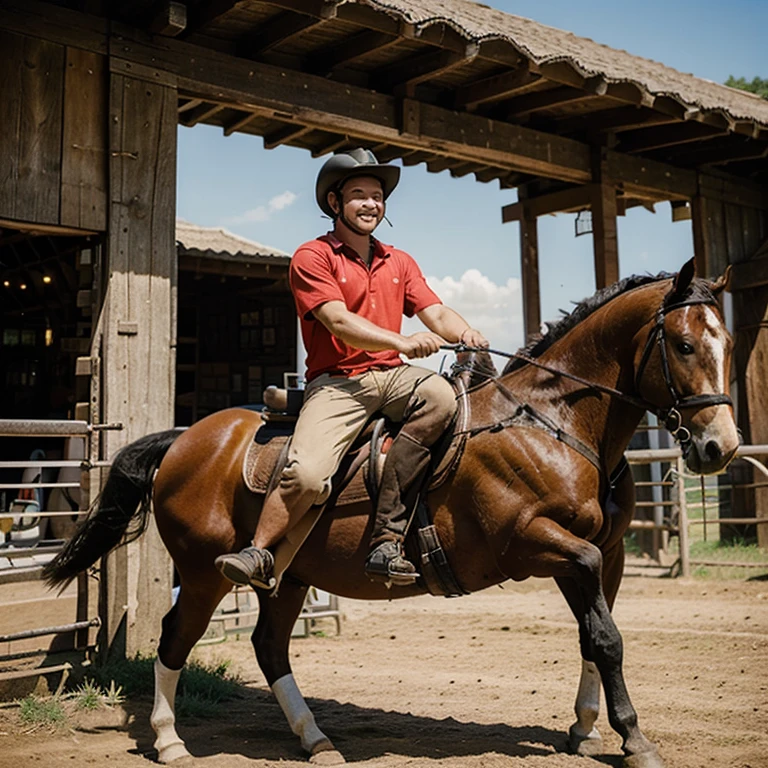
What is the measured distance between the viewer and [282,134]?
8.46 metres

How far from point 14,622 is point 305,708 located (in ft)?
6.97

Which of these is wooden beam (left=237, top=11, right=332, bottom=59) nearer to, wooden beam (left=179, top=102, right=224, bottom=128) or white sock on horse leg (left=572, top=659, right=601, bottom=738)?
wooden beam (left=179, top=102, right=224, bottom=128)

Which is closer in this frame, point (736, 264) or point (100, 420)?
point (100, 420)

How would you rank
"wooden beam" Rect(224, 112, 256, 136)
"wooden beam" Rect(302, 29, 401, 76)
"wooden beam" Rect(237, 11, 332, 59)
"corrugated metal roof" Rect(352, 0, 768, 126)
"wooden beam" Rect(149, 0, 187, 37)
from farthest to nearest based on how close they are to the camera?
"wooden beam" Rect(224, 112, 256, 136) < "wooden beam" Rect(302, 29, 401, 76) < "corrugated metal roof" Rect(352, 0, 768, 126) < "wooden beam" Rect(237, 11, 332, 59) < "wooden beam" Rect(149, 0, 187, 37)

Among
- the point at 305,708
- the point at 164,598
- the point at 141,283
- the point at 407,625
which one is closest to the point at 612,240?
the point at 407,625

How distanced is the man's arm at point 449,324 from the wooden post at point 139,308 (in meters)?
2.45

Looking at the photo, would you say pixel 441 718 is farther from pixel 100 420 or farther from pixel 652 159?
pixel 652 159

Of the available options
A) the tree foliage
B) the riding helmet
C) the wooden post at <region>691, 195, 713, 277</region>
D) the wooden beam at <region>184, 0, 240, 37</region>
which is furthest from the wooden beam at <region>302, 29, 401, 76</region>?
the tree foliage

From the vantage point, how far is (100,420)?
20.5 ft

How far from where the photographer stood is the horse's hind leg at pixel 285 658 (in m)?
4.55

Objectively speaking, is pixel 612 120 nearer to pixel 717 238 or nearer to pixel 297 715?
pixel 717 238

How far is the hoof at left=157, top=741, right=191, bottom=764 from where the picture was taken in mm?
4477

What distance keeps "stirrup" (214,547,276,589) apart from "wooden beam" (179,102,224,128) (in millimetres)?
4658

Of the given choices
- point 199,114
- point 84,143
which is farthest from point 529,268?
point 84,143
